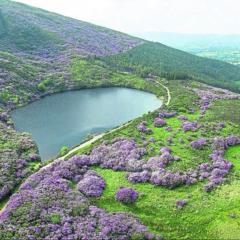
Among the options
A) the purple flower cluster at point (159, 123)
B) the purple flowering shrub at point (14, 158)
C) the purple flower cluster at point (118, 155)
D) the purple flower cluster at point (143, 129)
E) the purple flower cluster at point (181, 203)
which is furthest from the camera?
the purple flower cluster at point (159, 123)

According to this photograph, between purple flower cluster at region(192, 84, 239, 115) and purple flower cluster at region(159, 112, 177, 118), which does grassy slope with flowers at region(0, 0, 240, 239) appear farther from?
purple flower cluster at region(192, 84, 239, 115)

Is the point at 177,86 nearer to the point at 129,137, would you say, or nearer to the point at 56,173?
the point at 129,137

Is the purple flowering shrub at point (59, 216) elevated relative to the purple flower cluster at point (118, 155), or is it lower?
lower

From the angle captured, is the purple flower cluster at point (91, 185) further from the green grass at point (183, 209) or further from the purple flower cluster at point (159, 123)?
the purple flower cluster at point (159, 123)

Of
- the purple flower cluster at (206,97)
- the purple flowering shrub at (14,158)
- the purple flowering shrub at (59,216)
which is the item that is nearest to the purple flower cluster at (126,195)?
the purple flowering shrub at (59,216)

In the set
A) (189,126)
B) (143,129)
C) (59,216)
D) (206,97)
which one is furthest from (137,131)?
(206,97)

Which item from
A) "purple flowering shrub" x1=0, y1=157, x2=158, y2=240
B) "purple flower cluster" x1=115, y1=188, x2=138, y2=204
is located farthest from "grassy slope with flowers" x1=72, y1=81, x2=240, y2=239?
"purple flowering shrub" x1=0, y1=157, x2=158, y2=240

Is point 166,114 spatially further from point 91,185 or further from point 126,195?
point 126,195
